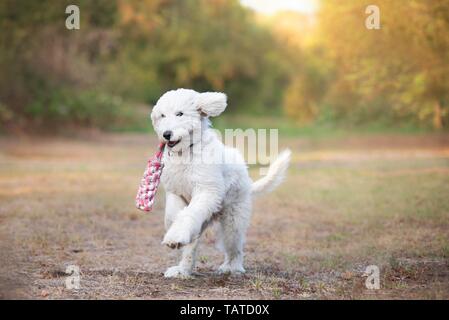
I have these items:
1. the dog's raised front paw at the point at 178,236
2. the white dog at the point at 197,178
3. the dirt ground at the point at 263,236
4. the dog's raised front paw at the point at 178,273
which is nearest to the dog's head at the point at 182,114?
the white dog at the point at 197,178

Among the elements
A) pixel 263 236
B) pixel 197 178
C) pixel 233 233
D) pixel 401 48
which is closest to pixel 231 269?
pixel 233 233

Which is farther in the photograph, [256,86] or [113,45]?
[256,86]

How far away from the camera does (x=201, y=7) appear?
3534 centimetres

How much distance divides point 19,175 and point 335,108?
1596 centimetres

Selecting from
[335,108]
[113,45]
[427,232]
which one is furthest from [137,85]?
[427,232]

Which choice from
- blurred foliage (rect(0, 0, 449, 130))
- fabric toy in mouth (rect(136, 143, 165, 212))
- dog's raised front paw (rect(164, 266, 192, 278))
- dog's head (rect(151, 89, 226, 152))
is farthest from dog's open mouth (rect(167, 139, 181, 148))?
blurred foliage (rect(0, 0, 449, 130))

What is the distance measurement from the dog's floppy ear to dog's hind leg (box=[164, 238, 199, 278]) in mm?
1090

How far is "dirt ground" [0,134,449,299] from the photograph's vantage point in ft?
17.6

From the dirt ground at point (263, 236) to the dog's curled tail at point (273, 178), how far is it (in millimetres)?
735

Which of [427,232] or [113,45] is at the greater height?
[113,45]

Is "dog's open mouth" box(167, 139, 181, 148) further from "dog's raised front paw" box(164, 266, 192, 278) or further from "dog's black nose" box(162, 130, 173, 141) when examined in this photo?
"dog's raised front paw" box(164, 266, 192, 278)

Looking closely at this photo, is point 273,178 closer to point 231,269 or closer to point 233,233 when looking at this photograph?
point 233,233

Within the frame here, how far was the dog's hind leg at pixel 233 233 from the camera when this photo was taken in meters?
6.05
